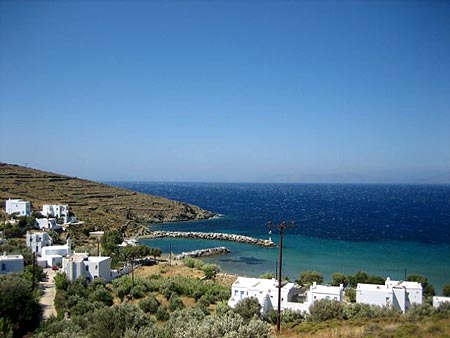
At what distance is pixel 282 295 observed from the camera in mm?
27531

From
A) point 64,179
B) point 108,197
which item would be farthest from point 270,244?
point 64,179

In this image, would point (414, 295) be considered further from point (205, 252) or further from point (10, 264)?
point (205, 252)

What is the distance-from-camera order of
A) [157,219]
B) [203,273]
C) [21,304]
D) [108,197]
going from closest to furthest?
[21,304]
[203,273]
[157,219]
[108,197]

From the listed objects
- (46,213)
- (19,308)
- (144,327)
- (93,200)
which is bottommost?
(19,308)

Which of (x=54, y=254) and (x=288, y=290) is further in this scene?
(x=54, y=254)

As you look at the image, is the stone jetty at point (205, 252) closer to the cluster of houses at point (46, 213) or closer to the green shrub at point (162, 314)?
the cluster of houses at point (46, 213)

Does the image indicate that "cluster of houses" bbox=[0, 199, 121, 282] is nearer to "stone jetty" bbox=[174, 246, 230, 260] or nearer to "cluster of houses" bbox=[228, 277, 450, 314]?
"cluster of houses" bbox=[228, 277, 450, 314]

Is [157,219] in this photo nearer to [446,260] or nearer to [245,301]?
[446,260]

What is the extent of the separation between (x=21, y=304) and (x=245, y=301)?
43.9 ft

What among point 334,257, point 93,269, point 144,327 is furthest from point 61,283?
point 334,257

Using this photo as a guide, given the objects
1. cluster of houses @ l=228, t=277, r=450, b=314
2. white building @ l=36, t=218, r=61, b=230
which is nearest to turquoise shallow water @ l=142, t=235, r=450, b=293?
cluster of houses @ l=228, t=277, r=450, b=314

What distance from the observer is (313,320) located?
Result: 23.7 m

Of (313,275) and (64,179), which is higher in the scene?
(64,179)

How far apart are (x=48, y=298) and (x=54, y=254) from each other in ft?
49.5
